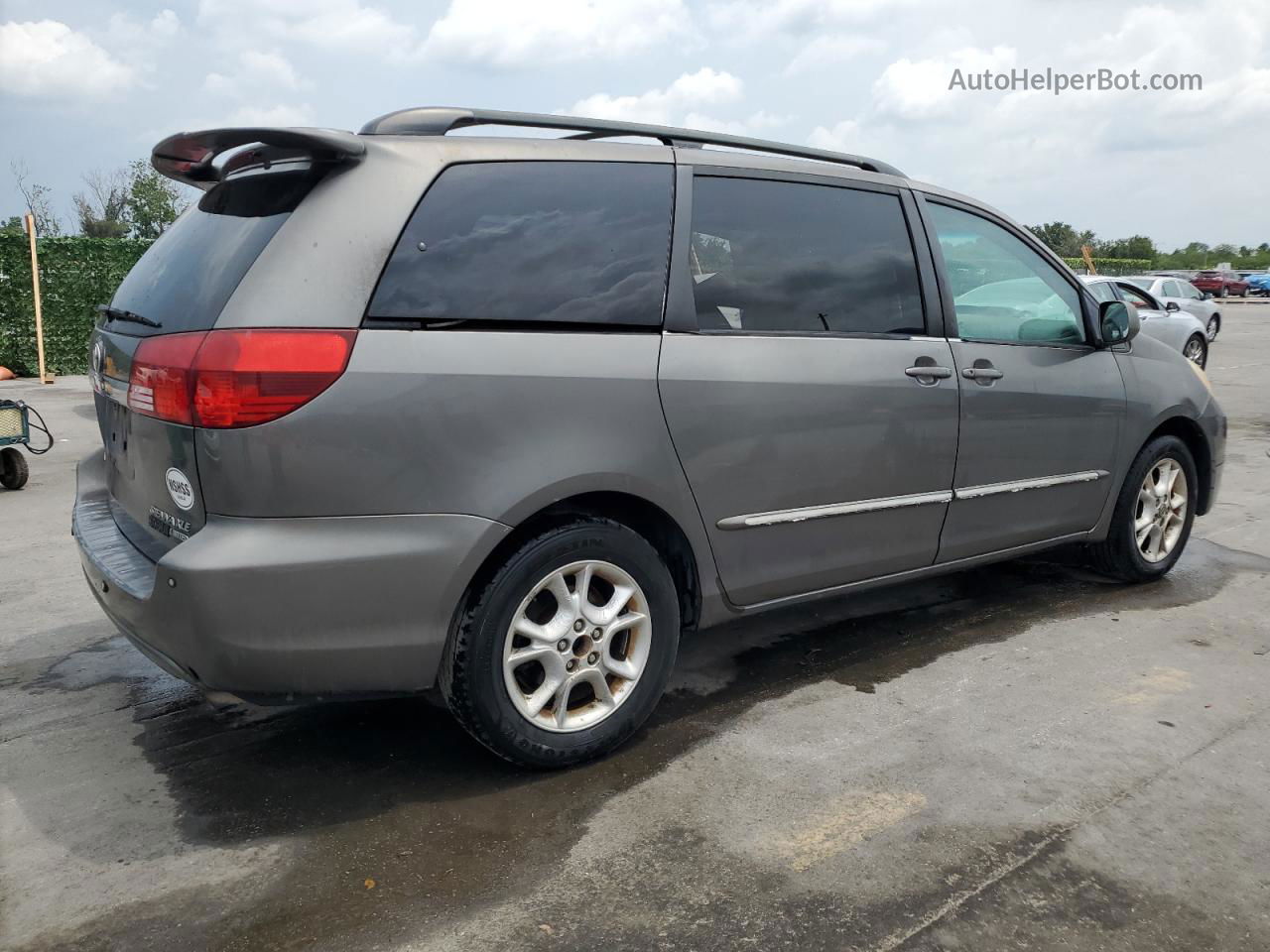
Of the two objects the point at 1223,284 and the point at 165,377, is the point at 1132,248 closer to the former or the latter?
the point at 1223,284

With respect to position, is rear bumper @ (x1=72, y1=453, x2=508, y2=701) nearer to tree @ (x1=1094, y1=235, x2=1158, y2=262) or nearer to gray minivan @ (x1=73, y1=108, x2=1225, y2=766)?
gray minivan @ (x1=73, y1=108, x2=1225, y2=766)

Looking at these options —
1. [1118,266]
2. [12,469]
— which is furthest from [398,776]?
[1118,266]

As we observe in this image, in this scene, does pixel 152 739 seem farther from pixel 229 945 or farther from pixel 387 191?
pixel 387 191

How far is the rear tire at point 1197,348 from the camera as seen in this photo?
18.0 metres

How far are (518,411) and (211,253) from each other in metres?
0.95

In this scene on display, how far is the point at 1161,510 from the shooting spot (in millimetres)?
5125

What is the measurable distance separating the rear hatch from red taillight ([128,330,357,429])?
0.04ft

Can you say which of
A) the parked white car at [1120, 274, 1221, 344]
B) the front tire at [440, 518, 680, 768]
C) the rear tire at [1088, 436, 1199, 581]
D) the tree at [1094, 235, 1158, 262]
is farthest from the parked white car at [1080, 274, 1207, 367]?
the tree at [1094, 235, 1158, 262]

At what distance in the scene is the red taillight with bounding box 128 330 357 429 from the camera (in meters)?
2.61

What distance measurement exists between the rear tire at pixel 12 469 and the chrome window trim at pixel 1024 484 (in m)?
6.49

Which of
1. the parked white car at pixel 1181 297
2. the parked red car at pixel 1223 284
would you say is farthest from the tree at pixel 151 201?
the parked red car at pixel 1223 284

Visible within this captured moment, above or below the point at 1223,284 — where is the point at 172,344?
below

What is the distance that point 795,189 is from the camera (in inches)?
145

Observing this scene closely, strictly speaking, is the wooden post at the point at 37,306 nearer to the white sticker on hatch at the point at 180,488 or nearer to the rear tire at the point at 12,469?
the rear tire at the point at 12,469
